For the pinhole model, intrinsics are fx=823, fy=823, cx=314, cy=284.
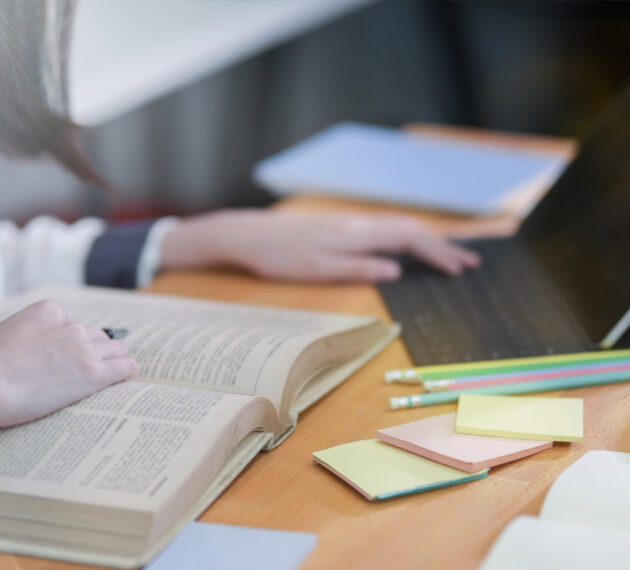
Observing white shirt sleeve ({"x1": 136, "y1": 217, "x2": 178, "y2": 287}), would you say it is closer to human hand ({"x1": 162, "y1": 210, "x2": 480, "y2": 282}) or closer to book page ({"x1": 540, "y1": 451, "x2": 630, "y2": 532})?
human hand ({"x1": 162, "y1": 210, "x2": 480, "y2": 282})

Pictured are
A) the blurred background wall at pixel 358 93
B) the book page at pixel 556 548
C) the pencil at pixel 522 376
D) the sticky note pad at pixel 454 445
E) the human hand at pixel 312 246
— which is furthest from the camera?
the blurred background wall at pixel 358 93

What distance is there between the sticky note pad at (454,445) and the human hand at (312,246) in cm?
36

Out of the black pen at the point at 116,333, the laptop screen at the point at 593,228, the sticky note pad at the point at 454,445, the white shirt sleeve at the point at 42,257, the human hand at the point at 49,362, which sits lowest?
the white shirt sleeve at the point at 42,257

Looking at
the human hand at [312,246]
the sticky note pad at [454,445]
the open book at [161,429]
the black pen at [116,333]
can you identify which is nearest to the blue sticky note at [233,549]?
the open book at [161,429]

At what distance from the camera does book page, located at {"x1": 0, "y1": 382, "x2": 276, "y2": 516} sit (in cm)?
51

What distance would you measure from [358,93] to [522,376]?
121 centimetres

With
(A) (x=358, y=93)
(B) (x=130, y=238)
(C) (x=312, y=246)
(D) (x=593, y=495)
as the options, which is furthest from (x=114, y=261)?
(A) (x=358, y=93)

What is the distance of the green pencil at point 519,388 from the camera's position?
66 centimetres

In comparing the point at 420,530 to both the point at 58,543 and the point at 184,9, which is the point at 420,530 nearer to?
the point at 58,543

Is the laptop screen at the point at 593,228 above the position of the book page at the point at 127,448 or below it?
above

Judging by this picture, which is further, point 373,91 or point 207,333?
point 373,91

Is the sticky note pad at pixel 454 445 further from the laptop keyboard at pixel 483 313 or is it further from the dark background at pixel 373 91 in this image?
the dark background at pixel 373 91

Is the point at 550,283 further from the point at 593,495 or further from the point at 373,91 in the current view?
Answer: the point at 373,91

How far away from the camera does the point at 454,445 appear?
0.59 m
